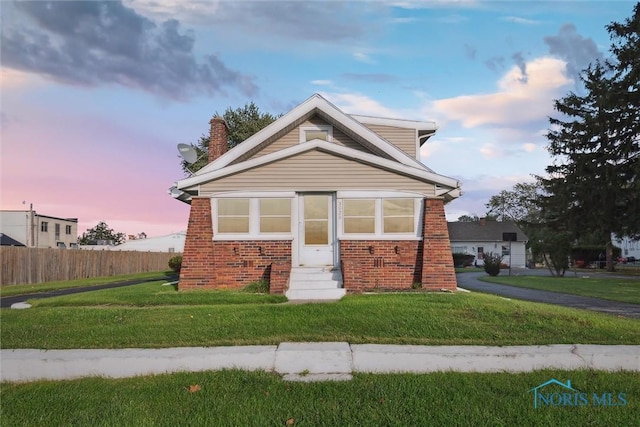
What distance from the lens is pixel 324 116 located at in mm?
15094

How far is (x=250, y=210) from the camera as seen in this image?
43.4 ft

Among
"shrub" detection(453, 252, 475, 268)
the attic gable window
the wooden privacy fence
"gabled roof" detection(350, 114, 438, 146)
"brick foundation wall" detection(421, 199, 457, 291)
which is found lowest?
"shrub" detection(453, 252, 475, 268)

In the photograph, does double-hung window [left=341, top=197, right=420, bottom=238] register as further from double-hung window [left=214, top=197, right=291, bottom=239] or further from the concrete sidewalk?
the concrete sidewalk

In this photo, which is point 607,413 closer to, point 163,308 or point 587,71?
point 163,308

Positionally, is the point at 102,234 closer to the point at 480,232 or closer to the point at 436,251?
the point at 480,232

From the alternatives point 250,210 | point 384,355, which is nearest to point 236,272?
point 250,210

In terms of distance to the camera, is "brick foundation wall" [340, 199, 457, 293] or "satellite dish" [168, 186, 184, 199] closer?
"brick foundation wall" [340, 199, 457, 293]

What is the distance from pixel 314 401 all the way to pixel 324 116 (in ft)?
36.6

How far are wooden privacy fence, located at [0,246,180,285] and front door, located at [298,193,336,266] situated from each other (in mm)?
16010

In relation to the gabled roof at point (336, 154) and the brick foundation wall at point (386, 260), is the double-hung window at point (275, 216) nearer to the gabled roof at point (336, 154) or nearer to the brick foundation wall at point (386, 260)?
the gabled roof at point (336, 154)

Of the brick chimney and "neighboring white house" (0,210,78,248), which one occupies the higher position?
the brick chimney

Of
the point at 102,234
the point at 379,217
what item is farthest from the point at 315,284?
the point at 102,234

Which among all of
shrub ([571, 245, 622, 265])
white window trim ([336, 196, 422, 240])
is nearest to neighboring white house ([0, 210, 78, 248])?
white window trim ([336, 196, 422, 240])

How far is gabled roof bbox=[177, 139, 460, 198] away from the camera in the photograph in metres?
13.0
